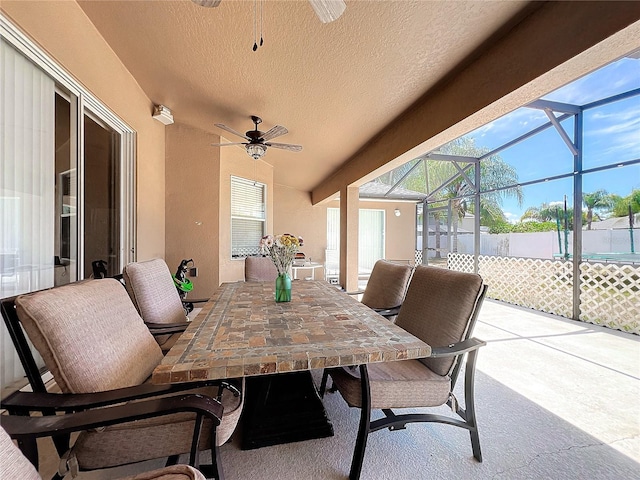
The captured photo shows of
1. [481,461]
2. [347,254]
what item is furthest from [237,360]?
[347,254]

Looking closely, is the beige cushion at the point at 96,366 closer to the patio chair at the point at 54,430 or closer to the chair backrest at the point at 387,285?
the patio chair at the point at 54,430

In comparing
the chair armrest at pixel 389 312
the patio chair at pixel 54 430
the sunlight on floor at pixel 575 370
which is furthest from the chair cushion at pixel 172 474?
the sunlight on floor at pixel 575 370

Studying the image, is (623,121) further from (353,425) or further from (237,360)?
(237,360)

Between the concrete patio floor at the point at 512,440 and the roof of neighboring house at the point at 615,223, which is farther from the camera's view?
the roof of neighboring house at the point at 615,223

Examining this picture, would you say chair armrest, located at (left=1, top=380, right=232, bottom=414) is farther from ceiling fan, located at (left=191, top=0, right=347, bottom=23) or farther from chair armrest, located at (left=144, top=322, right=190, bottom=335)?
ceiling fan, located at (left=191, top=0, right=347, bottom=23)

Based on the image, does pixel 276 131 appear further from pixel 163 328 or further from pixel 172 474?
pixel 172 474

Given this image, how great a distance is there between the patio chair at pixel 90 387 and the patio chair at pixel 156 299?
1.74 feet

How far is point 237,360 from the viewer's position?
1.07m

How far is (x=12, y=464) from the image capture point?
676 millimetres

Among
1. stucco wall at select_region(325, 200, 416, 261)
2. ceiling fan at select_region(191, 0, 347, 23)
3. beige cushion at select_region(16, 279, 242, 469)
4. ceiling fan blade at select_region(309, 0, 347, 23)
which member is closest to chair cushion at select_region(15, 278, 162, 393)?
beige cushion at select_region(16, 279, 242, 469)

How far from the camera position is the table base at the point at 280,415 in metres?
1.60

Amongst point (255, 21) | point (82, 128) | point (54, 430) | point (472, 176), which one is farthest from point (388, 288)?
point (472, 176)

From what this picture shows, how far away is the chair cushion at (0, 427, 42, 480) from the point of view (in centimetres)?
65

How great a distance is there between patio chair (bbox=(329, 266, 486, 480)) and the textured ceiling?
1653 mm
